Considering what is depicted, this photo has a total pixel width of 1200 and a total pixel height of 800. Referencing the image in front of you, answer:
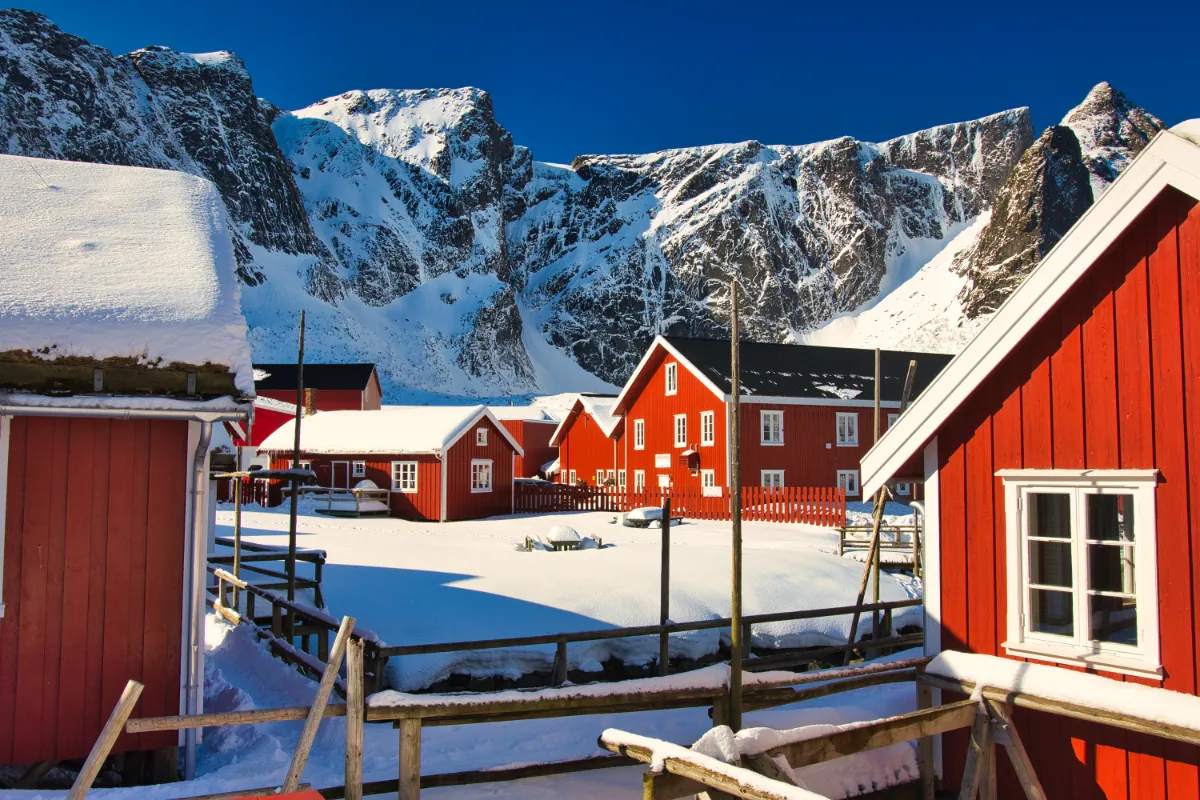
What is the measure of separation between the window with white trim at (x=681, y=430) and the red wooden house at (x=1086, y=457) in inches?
1046

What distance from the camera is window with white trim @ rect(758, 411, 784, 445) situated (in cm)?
3278

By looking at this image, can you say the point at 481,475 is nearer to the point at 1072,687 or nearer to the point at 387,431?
the point at 387,431

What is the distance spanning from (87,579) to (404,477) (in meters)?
24.2

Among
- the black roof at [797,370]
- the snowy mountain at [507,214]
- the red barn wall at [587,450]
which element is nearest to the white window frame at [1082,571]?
the black roof at [797,370]

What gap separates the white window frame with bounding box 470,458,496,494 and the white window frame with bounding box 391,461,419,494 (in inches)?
79.7

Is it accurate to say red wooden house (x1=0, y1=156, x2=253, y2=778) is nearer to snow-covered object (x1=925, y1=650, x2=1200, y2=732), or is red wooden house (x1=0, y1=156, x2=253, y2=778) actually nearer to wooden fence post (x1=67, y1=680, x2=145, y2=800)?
wooden fence post (x1=67, y1=680, x2=145, y2=800)

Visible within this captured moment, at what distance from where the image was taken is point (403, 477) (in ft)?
103

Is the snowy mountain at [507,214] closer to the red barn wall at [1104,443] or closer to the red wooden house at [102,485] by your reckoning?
the red wooden house at [102,485]

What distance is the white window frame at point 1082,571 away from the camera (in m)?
6.39

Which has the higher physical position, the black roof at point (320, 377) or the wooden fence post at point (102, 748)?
the black roof at point (320, 377)

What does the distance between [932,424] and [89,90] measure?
361ft

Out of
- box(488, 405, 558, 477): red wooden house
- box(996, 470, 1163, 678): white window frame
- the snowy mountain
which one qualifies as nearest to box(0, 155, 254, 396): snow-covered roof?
box(996, 470, 1163, 678): white window frame

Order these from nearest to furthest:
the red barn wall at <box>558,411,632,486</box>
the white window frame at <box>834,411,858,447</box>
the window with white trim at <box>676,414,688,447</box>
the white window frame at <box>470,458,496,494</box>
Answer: the white window frame at <box>470,458,496,494</box> < the white window frame at <box>834,411,858,447</box> < the window with white trim at <box>676,414,688,447</box> < the red barn wall at <box>558,411,632,486</box>

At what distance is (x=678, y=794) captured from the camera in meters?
4.71
